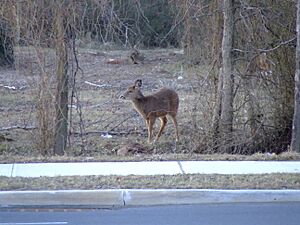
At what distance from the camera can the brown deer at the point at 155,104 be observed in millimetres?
18547

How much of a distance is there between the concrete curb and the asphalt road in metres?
0.15

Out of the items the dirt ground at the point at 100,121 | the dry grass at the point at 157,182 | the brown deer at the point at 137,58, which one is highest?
the dry grass at the point at 157,182

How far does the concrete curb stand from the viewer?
435 inches

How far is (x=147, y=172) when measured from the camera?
42.0ft

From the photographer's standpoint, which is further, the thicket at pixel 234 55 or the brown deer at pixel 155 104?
the brown deer at pixel 155 104

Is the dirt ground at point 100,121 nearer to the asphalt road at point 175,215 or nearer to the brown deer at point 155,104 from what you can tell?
the brown deer at point 155,104

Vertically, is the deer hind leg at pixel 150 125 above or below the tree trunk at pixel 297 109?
below

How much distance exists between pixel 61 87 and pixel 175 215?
21.8 ft

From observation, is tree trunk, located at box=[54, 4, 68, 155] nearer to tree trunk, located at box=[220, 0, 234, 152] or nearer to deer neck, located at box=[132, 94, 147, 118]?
deer neck, located at box=[132, 94, 147, 118]

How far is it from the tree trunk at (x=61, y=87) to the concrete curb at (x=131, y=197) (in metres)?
5.33

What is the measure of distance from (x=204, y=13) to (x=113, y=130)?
150 inches

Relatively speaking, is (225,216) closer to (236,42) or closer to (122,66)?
(236,42)

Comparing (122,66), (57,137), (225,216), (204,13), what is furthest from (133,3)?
(122,66)

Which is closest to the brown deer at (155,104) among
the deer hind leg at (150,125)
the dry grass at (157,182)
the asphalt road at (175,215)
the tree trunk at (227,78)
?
the deer hind leg at (150,125)
